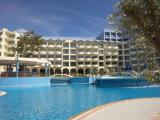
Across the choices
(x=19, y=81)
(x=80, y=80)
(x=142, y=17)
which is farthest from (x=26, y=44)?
(x=142, y=17)

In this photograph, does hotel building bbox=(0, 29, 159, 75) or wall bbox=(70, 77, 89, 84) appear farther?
hotel building bbox=(0, 29, 159, 75)

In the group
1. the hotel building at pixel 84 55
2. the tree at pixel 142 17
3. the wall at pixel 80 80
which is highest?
the hotel building at pixel 84 55

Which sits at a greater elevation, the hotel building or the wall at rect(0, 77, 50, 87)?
the hotel building

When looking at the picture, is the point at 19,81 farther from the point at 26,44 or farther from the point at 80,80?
the point at 26,44

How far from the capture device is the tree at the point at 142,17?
6688 millimetres

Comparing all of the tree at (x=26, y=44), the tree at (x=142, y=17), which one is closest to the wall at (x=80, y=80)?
the tree at (x=26, y=44)

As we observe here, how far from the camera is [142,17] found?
6.91 metres

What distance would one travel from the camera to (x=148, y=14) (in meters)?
6.83

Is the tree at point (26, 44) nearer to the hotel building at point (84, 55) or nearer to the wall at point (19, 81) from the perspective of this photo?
the wall at point (19, 81)

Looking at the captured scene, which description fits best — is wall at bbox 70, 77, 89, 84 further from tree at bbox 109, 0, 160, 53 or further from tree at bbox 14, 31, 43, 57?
tree at bbox 109, 0, 160, 53

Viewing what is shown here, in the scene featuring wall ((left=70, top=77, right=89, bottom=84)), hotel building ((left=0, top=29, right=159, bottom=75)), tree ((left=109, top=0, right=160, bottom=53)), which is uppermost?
hotel building ((left=0, top=29, right=159, bottom=75))

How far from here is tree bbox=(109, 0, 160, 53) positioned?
6.69m

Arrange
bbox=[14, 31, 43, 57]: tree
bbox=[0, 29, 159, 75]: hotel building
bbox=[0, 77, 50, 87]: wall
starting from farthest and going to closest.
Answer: bbox=[0, 29, 159, 75]: hotel building < bbox=[14, 31, 43, 57]: tree < bbox=[0, 77, 50, 87]: wall

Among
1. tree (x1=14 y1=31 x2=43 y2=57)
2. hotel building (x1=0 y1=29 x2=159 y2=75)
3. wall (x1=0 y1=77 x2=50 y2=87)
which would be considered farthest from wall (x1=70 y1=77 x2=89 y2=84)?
hotel building (x1=0 y1=29 x2=159 y2=75)
